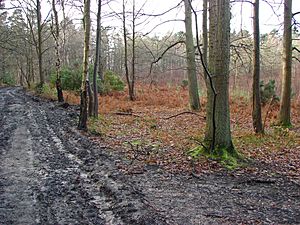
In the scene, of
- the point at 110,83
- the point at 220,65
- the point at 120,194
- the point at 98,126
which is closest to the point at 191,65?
the point at 98,126

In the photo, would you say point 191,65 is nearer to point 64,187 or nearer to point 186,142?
point 186,142

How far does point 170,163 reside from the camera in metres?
7.18

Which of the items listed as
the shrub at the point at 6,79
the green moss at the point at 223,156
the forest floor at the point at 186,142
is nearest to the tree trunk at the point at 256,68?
the forest floor at the point at 186,142

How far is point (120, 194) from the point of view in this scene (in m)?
5.22

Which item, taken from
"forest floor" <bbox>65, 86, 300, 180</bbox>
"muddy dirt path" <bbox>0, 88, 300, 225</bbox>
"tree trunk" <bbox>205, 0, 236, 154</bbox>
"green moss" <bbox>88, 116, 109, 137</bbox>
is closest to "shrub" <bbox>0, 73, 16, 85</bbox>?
"forest floor" <bbox>65, 86, 300, 180</bbox>

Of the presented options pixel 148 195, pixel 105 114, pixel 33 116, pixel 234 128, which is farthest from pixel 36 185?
pixel 105 114

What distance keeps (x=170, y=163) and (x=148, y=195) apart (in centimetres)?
198

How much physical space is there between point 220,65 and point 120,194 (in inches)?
137

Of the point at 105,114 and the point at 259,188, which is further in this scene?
the point at 105,114

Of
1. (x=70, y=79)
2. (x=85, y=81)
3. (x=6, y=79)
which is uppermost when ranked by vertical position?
(x=6, y=79)

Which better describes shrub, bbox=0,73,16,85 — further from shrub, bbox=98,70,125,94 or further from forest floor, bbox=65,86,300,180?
forest floor, bbox=65,86,300,180

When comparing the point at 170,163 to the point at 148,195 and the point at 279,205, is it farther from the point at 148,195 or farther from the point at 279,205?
the point at 279,205

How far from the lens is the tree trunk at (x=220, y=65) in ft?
23.4

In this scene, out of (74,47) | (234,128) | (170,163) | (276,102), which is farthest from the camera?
(74,47)
